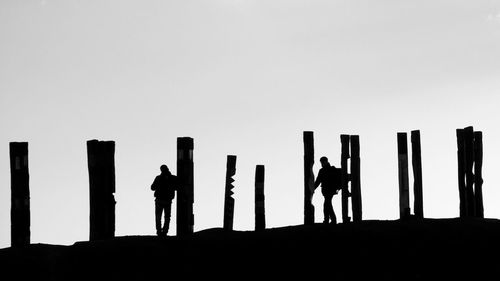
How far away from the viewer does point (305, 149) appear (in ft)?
89.1

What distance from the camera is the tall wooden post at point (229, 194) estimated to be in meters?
27.1

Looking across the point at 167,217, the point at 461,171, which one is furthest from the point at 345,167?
the point at 167,217

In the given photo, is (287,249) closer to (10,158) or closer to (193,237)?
(193,237)

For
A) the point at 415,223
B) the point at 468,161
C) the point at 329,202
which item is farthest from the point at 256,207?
the point at 468,161

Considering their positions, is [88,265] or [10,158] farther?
[10,158]

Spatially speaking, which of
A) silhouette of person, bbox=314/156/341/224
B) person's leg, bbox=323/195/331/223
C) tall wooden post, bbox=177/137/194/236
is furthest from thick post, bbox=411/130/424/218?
tall wooden post, bbox=177/137/194/236

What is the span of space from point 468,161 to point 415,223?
4.63 meters

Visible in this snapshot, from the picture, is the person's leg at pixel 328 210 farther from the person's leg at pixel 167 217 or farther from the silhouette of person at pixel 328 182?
the person's leg at pixel 167 217

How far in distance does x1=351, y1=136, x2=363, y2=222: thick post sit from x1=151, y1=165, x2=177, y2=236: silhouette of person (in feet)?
16.0

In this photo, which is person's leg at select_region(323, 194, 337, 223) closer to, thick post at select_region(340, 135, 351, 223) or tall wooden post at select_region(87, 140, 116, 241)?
thick post at select_region(340, 135, 351, 223)

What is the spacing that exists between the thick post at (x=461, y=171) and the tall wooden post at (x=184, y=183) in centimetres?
753

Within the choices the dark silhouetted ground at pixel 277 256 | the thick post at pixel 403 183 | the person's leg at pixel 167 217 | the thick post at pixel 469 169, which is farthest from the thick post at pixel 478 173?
the person's leg at pixel 167 217

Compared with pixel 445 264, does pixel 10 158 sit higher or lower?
higher

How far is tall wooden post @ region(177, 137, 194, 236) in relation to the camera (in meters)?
24.7
